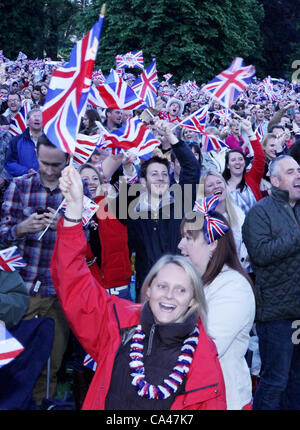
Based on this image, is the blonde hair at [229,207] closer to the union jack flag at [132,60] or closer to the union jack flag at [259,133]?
the union jack flag at [259,133]

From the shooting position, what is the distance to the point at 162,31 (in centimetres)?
3347

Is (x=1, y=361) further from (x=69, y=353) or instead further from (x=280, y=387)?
(x=69, y=353)

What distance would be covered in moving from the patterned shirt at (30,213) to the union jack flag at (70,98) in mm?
1491

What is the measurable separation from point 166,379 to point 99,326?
40 cm

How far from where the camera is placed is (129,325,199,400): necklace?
2814 millimetres

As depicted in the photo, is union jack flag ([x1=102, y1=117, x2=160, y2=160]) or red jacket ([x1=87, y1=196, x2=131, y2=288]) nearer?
red jacket ([x1=87, y1=196, x2=131, y2=288])

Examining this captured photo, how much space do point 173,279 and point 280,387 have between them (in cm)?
186

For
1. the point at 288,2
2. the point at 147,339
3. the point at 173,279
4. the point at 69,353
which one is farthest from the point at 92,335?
the point at 288,2

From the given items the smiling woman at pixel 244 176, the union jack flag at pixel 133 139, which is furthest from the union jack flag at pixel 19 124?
the smiling woman at pixel 244 176

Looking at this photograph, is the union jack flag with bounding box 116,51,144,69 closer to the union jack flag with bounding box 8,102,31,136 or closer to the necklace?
the union jack flag with bounding box 8,102,31,136

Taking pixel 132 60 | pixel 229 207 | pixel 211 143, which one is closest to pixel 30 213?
pixel 229 207

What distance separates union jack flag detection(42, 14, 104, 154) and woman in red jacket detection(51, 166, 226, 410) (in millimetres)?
476


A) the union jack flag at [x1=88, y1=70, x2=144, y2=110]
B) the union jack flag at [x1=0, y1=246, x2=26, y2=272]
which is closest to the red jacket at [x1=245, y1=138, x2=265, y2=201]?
the union jack flag at [x1=88, y1=70, x2=144, y2=110]

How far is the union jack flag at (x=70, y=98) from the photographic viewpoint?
3.36 metres
